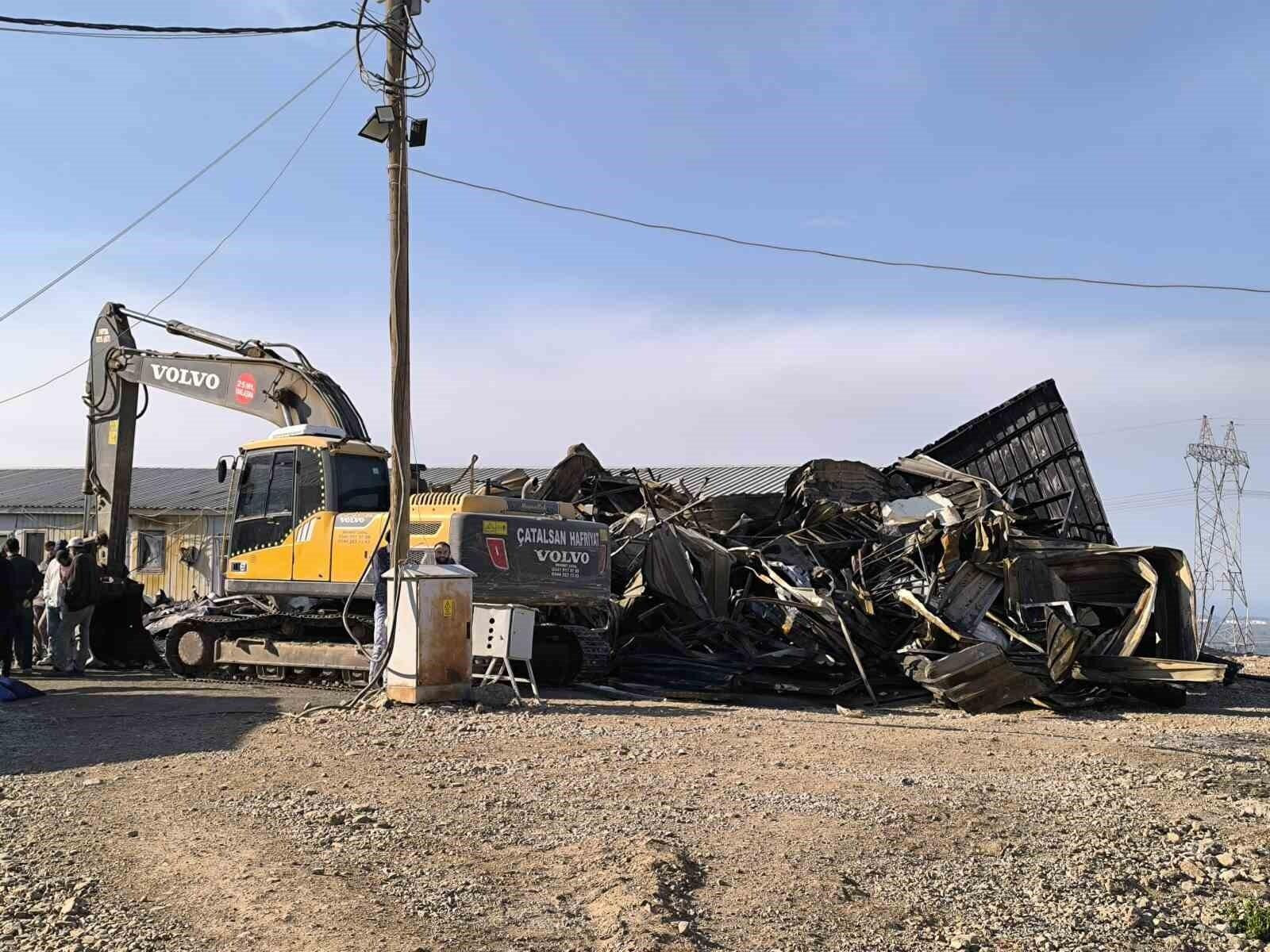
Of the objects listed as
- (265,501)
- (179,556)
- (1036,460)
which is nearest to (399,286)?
(265,501)

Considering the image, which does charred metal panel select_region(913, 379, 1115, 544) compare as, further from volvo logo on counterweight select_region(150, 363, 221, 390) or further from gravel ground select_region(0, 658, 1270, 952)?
volvo logo on counterweight select_region(150, 363, 221, 390)

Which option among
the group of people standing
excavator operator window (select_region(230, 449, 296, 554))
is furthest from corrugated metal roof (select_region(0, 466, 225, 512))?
excavator operator window (select_region(230, 449, 296, 554))

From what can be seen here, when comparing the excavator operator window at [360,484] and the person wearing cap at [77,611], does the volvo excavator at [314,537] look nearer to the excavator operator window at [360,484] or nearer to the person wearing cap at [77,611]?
the excavator operator window at [360,484]

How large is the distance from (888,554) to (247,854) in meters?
12.3

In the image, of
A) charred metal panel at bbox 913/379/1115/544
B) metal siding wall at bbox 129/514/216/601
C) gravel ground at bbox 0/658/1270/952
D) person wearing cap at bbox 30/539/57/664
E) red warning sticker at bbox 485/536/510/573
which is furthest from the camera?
metal siding wall at bbox 129/514/216/601

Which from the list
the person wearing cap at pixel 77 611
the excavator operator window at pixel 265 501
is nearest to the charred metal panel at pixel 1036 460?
the excavator operator window at pixel 265 501

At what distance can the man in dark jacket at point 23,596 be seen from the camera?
15.2 m

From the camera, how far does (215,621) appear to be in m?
15.0

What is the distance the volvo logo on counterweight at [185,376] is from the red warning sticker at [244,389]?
31 cm

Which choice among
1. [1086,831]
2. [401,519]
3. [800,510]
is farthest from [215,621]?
[1086,831]

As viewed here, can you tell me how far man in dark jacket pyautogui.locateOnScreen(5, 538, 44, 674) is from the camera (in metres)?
15.2

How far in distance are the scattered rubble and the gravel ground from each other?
281cm

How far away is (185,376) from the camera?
16109mm

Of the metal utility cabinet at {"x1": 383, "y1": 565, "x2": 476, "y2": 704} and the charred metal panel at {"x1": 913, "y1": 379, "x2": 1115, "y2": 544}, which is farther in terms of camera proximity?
the charred metal panel at {"x1": 913, "y1": 379, "x2": 1115, "y2": 544}
